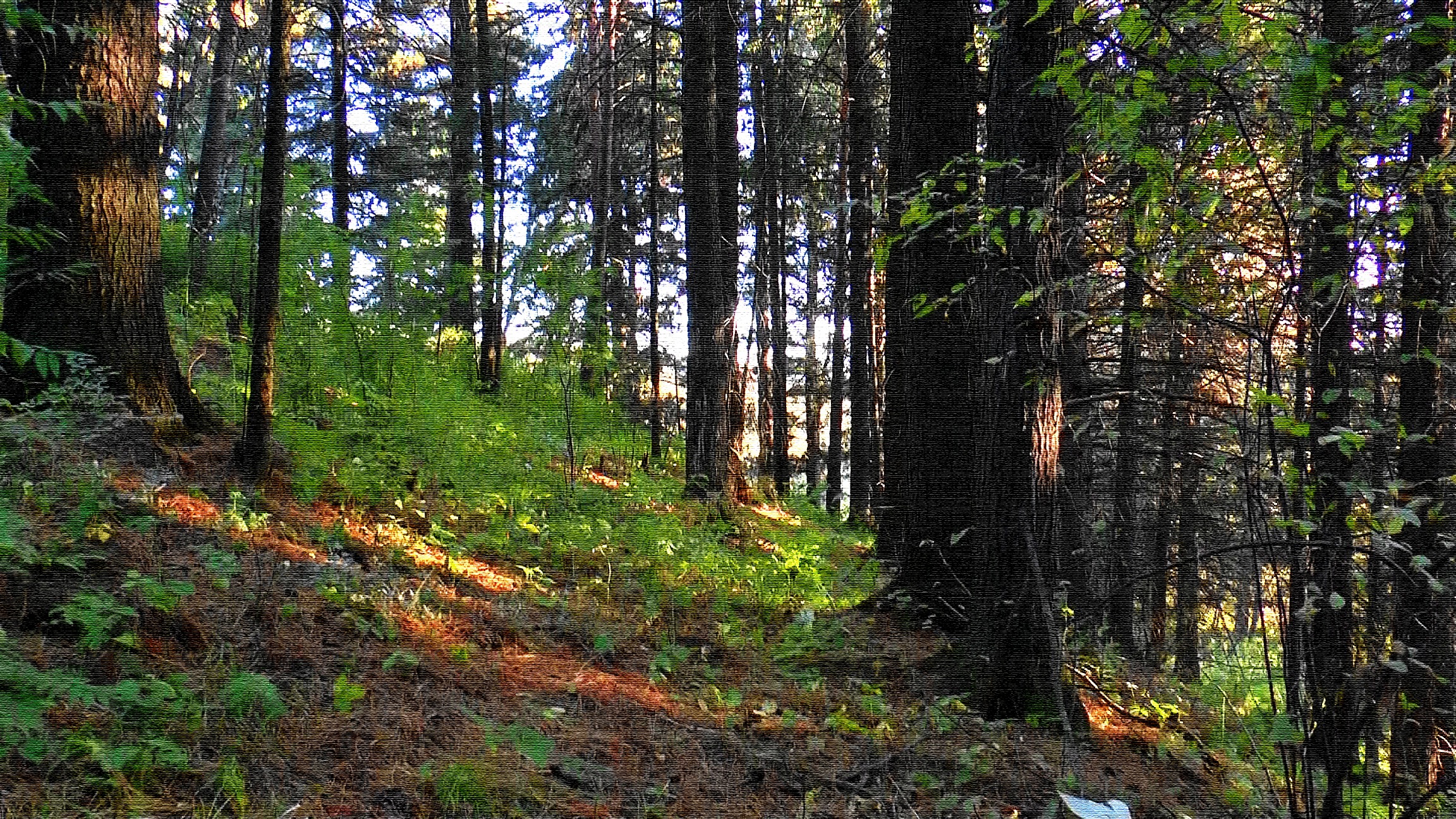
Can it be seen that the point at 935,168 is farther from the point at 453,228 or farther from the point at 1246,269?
the point at 453,228

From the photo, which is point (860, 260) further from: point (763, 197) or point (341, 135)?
point (341, 135)

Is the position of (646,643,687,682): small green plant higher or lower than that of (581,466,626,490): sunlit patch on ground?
lower

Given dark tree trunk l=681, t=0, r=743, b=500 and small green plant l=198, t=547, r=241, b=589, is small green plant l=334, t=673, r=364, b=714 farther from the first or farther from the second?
dark tree trunk l=681, t=0, r=743, b=500

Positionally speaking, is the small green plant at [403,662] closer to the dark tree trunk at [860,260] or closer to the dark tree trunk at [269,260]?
the dark tree trunk at [269,260]

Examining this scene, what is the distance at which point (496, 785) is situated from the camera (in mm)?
2951

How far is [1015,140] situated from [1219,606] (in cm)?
418

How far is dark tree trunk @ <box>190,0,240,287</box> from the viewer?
25.1ft

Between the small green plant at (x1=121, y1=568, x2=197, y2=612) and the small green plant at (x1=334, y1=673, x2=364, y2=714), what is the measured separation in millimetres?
698

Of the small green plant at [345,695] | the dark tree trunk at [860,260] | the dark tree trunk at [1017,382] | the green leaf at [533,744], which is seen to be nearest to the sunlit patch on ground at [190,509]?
the small green plant at [345,695]

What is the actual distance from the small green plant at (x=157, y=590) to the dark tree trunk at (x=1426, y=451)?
14.5 feet

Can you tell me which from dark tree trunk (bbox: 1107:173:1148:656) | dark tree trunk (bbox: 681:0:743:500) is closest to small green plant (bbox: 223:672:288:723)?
dark tree trunk (bbox: 1107:173:1148:656)

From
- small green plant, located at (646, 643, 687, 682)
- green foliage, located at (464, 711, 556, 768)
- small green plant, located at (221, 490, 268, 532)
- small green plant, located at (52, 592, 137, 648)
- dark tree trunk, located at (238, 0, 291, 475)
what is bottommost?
small green plant, located at (646, 643, 687, 682)

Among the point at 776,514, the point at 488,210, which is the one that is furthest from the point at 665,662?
the point at 488,210

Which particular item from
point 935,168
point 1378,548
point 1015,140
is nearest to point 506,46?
point 935,168
